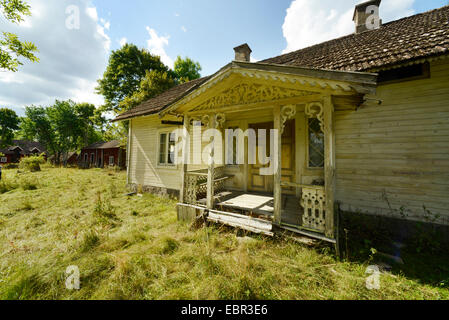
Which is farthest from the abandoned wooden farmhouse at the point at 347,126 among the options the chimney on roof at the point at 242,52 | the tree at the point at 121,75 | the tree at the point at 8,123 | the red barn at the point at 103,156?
the tree at the point at 8,123

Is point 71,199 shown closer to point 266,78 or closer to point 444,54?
point 266,78

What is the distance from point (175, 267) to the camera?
2846 mm

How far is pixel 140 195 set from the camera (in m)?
8.14

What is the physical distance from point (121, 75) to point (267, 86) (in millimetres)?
24949

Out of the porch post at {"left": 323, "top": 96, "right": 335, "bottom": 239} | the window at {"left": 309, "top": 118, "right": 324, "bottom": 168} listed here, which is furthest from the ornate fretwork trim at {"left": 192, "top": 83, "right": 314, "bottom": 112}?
the window at {"left": 309, "top": 118, "right": 324, "bottom": 168}

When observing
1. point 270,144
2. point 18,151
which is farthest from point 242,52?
point 18,151

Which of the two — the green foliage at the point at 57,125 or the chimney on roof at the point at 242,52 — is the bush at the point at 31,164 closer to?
the green foliage at the point at 57,125

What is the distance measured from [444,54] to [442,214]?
3.44 meters

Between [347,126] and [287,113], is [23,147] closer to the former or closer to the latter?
[287,113]

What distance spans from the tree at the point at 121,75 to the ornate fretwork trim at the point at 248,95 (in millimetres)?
21419

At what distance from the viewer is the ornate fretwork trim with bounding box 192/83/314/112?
→ 11.4 ft

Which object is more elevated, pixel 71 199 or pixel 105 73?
pixel 105 73
